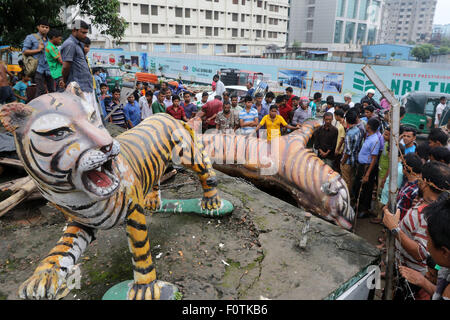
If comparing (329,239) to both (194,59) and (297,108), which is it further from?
(194,59)

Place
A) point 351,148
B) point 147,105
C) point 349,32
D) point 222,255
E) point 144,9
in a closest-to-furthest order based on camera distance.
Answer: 1. point 222,255
2. point 351,148
3. point 147,105
4. point 144,9
5. point 349,32

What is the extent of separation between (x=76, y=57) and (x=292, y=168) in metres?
3.41

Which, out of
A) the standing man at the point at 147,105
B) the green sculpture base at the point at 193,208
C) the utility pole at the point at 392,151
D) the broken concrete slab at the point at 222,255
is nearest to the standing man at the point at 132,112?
the standing man at the point at 147,105

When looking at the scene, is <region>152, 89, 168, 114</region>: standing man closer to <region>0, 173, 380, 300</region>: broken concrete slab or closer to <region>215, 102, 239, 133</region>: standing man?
<region>215, 102, 239, 133</region>: standing man

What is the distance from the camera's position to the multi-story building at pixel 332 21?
5742 cm

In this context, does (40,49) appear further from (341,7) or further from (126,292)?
(341,7)

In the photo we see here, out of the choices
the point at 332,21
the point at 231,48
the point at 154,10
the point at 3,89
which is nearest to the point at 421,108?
the point at 3,89

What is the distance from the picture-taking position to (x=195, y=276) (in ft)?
9.48

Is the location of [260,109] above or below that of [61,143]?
below

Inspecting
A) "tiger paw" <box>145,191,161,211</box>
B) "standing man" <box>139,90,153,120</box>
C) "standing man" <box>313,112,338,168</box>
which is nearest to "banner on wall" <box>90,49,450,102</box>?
"standing man" <box>313,112,338,168</box>

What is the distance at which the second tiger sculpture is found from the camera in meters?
4.38

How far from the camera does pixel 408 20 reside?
326 ft
